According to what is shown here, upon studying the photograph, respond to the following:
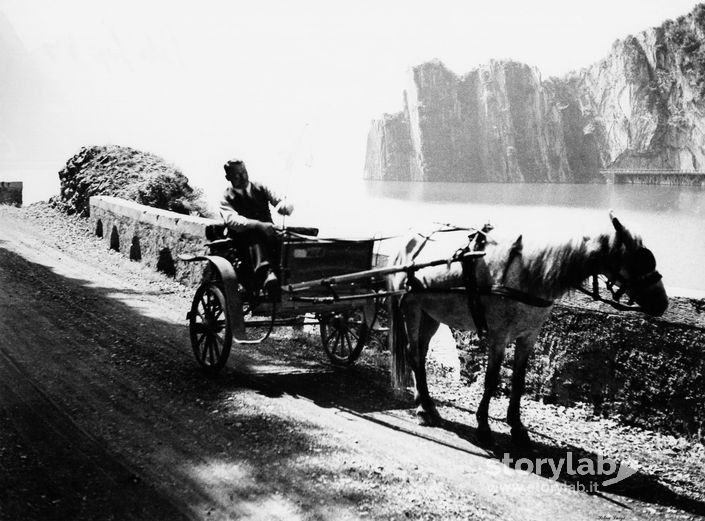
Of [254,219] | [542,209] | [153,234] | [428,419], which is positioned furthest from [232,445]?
[542,209]

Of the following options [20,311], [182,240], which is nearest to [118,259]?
[182,240]

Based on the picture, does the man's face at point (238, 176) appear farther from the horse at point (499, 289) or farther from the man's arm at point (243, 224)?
the horse at point (499, 289)

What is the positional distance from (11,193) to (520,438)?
810 inches

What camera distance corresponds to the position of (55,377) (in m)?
6.24

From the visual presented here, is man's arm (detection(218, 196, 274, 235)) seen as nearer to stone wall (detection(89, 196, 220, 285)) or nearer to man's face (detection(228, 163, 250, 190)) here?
man's face (detection(228, 163, 250, 190))

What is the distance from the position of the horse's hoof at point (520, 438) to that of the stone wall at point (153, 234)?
5.59 meters

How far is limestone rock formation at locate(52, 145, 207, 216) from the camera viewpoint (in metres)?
15.2

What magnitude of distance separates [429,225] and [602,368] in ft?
6.66

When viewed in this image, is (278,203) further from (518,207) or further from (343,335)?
(518,207)

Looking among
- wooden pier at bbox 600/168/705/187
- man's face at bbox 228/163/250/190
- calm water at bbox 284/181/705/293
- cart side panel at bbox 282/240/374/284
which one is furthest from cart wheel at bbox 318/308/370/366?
wooden pier at bbox 600/168/705/187

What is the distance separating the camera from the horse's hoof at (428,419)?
5648 millimetres

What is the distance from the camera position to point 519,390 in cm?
530

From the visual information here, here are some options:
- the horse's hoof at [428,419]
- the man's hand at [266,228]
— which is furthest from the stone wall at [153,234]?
the horse's hoof at [428,419]

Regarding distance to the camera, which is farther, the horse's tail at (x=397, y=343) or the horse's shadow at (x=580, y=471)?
the horse's tail at (x=397, y=343)
